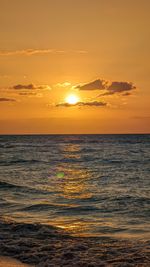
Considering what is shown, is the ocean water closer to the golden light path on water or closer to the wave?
the golden light path on water

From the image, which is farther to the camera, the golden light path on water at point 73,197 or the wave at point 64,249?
the golden light path on water at point 73,197

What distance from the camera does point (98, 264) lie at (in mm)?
10586

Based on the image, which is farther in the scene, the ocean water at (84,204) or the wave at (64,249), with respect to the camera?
the ocean water at (84,204)

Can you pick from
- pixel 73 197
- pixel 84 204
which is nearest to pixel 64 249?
pixel 84 204

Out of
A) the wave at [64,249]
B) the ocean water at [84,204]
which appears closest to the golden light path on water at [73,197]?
the ocean water at [84,204]

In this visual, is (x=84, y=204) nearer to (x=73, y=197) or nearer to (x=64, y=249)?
(x=73, y=197)

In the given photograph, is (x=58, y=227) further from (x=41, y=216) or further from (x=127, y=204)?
(x=127, y=204)

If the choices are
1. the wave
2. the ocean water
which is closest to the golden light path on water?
the ocean water

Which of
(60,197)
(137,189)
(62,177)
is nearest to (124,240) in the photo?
(60,197)

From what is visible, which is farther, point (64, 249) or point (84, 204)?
point (84, 204)

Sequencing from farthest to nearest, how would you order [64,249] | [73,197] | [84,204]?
1. [73,197]
2. [84,204]
3. [64,249]

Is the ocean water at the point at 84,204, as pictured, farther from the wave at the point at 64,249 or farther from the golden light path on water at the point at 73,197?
the wave at the point at 64,249

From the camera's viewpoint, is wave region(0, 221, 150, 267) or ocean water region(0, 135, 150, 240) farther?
ocean water region(0, 135, 150, 240)

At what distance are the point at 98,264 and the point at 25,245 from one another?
264cm
